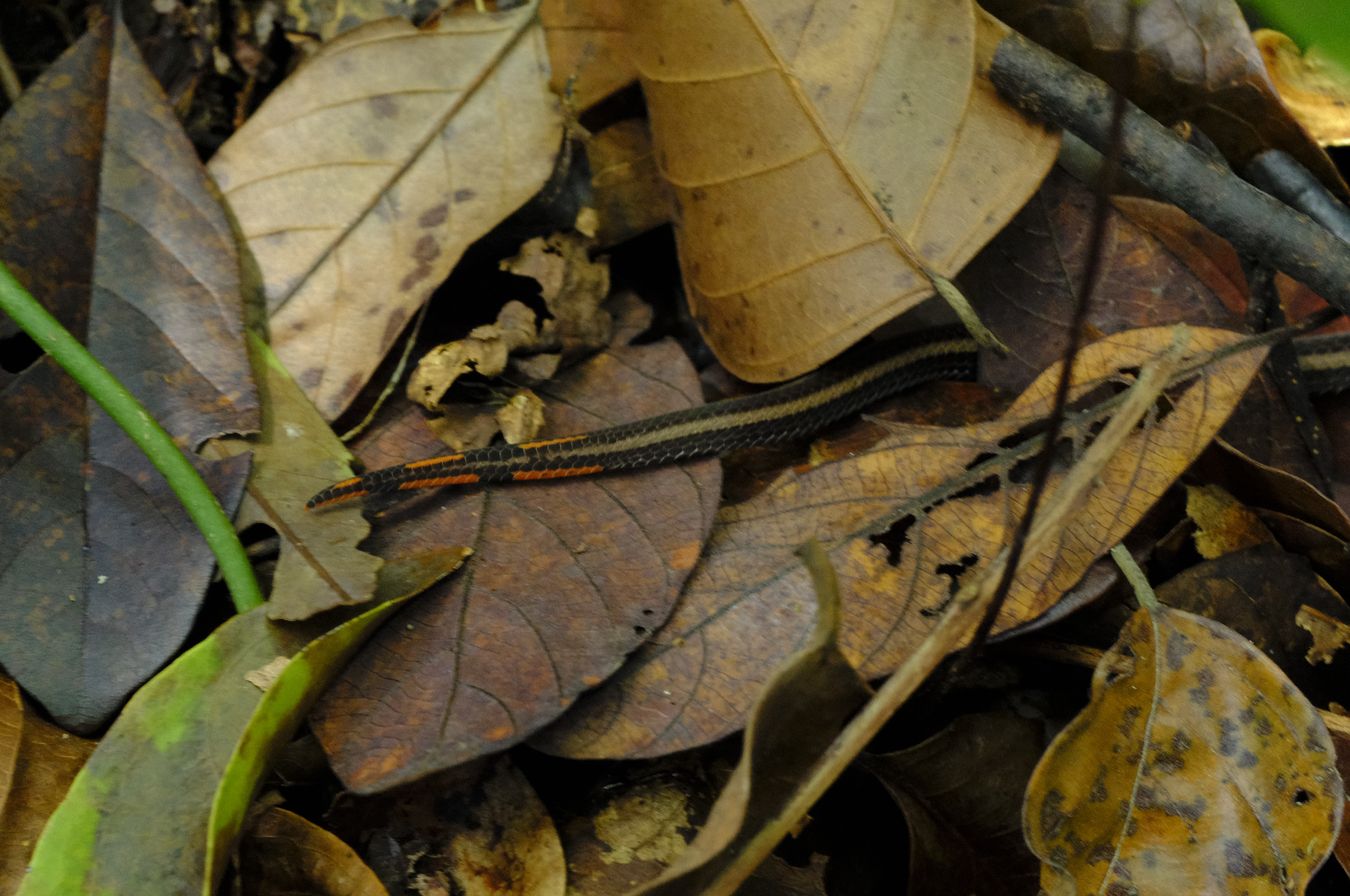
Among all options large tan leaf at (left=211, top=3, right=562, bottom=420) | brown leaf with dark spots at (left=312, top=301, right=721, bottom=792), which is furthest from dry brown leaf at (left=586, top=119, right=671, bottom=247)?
brown leaf with dark spots at (left=312, top=301, right=721, bottom=792)

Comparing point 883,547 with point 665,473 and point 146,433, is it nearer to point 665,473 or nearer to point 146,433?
point 665,473

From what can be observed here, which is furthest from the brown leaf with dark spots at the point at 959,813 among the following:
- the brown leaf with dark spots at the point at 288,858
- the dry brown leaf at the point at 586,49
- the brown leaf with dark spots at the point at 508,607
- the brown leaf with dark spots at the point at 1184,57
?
the dry brown leaf at the point at 586,49

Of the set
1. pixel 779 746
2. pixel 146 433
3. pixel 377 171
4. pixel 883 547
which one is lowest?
pixel 883 547

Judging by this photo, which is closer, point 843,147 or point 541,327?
point 843,147

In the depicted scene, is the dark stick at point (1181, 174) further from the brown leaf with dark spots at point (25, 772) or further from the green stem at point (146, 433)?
the brown leaf with dark spots at point (25, 772)

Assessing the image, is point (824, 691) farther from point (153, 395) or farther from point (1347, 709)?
point (153, 395)

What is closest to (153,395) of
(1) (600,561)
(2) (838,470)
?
(1) (600,561)

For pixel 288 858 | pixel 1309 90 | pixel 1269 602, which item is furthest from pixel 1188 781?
pixel 1309 90
